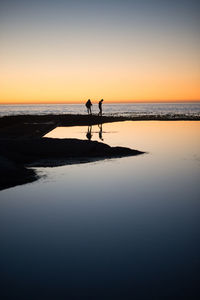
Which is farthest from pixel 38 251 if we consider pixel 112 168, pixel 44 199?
pixel 112 168

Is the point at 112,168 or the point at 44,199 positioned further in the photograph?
the point at 112,168

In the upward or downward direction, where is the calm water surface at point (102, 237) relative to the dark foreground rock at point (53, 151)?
downward

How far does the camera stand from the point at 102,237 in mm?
5906

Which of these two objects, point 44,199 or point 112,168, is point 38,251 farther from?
point 112,168

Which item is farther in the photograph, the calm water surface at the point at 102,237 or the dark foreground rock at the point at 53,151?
the dark foreground rock at the point at 53,151

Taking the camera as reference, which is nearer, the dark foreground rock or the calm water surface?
the calm water surface

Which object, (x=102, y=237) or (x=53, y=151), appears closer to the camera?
(x=102, y=237)

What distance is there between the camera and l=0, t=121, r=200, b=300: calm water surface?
14.1ft

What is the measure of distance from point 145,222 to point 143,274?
2116mm

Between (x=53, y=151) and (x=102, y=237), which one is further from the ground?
(x=53, y=151)

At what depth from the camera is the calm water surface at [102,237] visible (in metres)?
4.30

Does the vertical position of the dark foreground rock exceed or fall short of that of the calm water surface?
it exceeds it

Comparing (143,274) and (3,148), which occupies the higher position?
(3,148)

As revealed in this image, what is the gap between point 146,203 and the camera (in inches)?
313
